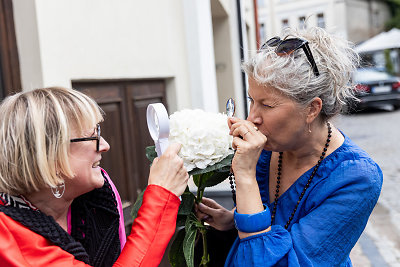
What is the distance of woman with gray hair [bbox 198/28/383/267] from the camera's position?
156 cm

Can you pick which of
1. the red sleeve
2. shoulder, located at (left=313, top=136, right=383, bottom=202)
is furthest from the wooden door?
shoulder, located at (left=313, top=136, right=383, bottom=202)

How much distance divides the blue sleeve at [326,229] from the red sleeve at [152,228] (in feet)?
0.89

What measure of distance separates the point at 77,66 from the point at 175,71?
170cm

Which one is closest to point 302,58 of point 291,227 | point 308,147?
point 308,147

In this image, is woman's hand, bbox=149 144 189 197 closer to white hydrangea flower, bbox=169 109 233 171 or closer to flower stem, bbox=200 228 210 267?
white hydrangea flower, bbox=169 109 233 171

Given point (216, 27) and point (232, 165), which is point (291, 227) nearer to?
point (232, 165)

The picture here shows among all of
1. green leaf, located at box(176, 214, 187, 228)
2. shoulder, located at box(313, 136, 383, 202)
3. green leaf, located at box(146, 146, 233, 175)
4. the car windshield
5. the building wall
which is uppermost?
the building wall

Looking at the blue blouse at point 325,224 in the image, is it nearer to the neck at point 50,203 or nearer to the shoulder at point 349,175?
the shoulder at point 349,175

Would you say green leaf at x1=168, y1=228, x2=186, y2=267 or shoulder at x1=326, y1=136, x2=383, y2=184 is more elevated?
shoulder at x1=326, y1=136, x2=383, y2=184

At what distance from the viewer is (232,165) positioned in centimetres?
161

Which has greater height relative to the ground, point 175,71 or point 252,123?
point 175,71

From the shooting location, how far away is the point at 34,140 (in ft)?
4.91

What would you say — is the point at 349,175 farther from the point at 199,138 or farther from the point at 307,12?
the point at 307,12

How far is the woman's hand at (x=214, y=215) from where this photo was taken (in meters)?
1.83
